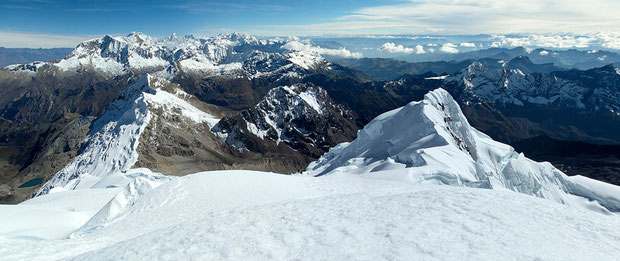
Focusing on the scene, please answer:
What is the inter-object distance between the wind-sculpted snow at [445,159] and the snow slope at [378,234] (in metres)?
20.7

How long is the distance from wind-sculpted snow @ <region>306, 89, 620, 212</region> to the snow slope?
814 inches

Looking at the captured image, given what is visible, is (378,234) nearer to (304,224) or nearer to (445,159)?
(304,224)

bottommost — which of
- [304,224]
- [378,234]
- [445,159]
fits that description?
[445,159]

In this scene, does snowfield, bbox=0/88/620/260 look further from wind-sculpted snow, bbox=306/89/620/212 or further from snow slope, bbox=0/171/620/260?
wind-sculpted snow, bbox=306/89/620/212

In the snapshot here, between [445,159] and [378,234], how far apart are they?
131ft

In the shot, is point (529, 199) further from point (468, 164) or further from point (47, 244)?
point (468, 164)

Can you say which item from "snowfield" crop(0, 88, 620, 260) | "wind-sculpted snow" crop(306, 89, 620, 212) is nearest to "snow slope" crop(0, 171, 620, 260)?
"snowfield" crop(0, 88, 620, 260)

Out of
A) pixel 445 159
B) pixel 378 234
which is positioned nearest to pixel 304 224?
→ pixel 378 234

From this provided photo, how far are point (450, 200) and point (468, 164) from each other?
39314mm

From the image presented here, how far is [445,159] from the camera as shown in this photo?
48.3 meters

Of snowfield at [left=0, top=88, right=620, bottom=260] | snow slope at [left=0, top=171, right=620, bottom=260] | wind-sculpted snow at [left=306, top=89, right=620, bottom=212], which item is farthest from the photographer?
wind-sculpted snow at [left=306, top=89, right=620, bottom=212]

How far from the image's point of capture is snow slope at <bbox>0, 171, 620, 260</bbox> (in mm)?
11872

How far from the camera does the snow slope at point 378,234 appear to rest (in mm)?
11872

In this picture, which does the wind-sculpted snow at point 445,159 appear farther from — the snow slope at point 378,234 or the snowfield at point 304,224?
Answer: the snow slope at point 378,234
